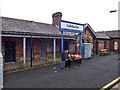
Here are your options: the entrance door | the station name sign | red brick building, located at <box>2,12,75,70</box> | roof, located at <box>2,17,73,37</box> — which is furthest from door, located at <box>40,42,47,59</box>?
the station name sign

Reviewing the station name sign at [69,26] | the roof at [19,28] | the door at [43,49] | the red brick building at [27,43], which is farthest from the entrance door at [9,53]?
the station name sign at [69,26]

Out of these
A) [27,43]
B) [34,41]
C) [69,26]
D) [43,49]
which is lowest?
[43,49]

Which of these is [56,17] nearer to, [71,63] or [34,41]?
[34,41]

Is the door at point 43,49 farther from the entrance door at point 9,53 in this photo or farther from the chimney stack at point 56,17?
the chimney stack at point 56,17

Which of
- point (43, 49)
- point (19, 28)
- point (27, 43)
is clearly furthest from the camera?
point (43, 49)

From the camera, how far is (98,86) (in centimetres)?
427

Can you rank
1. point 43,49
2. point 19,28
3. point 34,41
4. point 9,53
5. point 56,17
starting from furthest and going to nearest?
1. point 56,17
2. point 43,49
3. point 34,41
4. point 9,53
5. point 19,28

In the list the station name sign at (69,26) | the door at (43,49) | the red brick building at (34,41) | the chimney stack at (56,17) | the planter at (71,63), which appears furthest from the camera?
the chimney stack at (56,17)

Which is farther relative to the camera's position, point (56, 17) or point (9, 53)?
point (56, 17)

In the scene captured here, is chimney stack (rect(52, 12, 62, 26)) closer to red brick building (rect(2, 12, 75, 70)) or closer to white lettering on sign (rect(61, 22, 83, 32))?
red brick building (rect(2, 12, 75, 70))

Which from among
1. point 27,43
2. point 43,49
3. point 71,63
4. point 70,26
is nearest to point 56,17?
point 43,49

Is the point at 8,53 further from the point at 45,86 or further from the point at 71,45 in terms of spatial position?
the point at 71,45

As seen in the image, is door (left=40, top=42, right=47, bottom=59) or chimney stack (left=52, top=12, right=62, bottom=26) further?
chimney stack (left=52, top=12, right=62, bottom=26)

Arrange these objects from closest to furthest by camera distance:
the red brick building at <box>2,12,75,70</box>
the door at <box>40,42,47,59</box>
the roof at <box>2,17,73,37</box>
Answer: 1. the roof at <box>2,17,73,37</box>
2. the red brick building at <box>2,12,75,70</box>
3. the door at <box>40,42,47,59</box>
